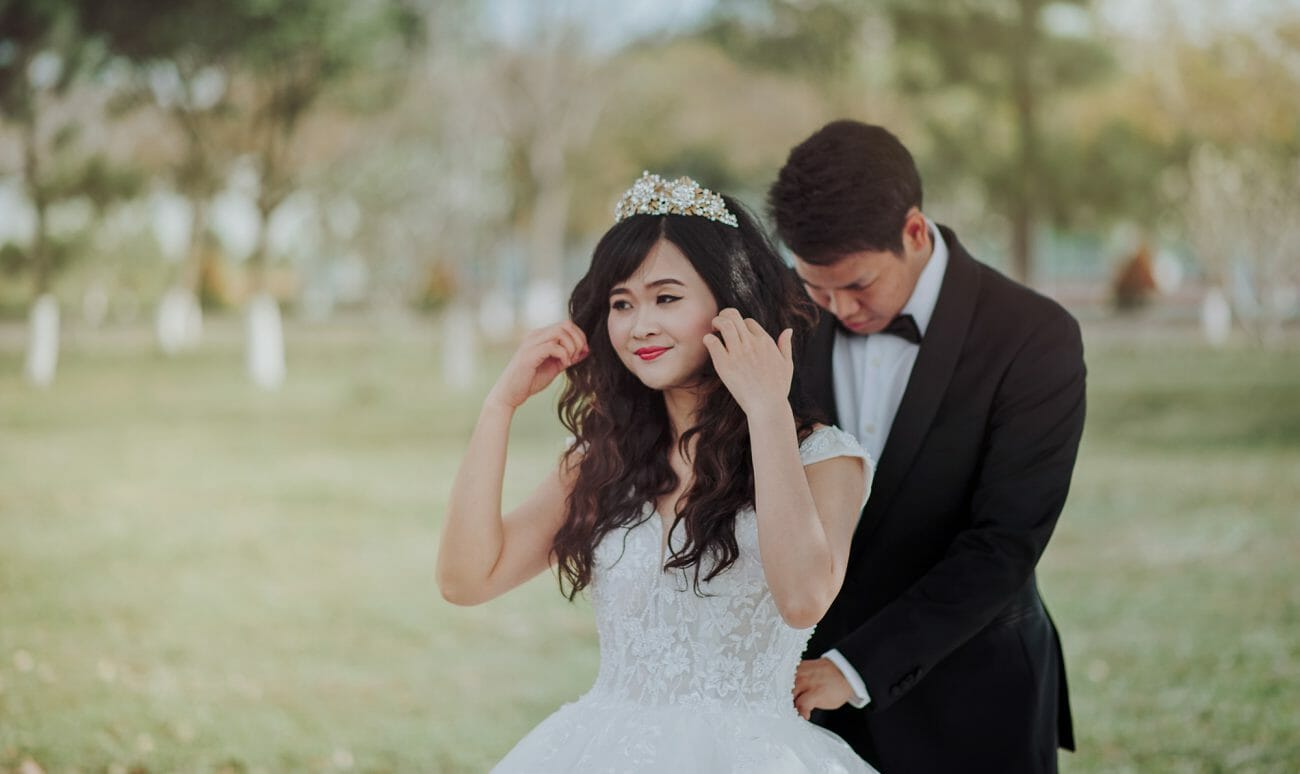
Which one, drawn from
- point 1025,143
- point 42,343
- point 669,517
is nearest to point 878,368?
point 669,517

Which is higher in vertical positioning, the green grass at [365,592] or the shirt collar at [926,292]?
the shirt collar at [926,292]

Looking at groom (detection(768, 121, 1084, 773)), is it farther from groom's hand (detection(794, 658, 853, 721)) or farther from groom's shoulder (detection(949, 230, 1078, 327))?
groom's hand (detection(794, 658, 853, 721))

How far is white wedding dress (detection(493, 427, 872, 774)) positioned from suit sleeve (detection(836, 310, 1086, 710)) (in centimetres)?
18

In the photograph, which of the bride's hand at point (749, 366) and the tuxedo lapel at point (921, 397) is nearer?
the bride's hand at point (749, 366)

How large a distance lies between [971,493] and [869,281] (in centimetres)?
48

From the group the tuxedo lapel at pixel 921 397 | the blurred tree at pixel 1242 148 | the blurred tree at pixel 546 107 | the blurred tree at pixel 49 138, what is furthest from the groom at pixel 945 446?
the blurred tree at pixel 546 107

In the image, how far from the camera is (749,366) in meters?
2.23

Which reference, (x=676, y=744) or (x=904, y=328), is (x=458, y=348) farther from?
(x=676, y=744)

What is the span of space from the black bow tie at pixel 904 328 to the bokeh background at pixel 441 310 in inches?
119

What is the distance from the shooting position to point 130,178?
14727 mm

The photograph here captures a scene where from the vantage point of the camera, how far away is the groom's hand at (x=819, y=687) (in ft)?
8.32

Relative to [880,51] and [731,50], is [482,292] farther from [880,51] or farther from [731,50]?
[880,51]

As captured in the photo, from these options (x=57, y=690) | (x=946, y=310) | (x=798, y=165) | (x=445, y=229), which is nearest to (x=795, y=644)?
(x=946, y=310)

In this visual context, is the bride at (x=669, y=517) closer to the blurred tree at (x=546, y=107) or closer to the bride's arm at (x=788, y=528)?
the bride's arm at (x=788, y=528)
